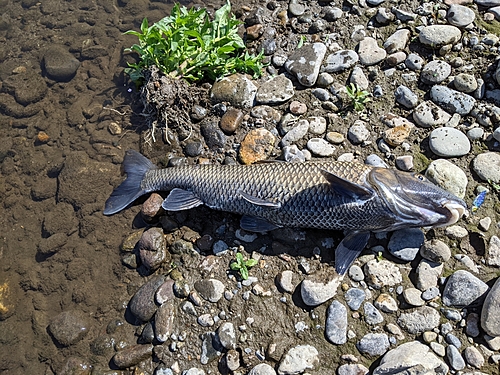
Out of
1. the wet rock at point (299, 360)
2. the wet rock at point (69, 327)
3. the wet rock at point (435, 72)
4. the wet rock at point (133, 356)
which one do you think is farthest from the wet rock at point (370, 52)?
the wet rock at point (69, 327)

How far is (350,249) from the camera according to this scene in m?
4.80

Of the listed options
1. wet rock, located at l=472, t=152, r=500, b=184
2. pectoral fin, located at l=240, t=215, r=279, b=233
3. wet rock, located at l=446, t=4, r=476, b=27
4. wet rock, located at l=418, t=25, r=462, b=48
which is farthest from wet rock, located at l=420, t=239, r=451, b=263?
wet rock, located at l=446, t=4, r=476, b=27

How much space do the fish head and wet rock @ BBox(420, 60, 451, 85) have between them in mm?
1948

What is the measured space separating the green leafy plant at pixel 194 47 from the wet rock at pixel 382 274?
341cm

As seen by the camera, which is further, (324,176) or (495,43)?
(495,43)

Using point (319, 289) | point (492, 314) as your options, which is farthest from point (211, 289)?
point (492, 314)

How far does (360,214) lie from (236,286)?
1.81 meters

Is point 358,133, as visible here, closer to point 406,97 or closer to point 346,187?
point 406,97

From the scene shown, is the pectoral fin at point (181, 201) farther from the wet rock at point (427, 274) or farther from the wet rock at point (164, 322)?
the wet rock at point (427, 274)

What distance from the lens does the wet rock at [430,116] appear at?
5.45 meters

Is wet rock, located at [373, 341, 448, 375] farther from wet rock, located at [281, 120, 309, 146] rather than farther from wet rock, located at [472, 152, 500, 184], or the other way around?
wet rock, located at [281, 120, 309, 146]

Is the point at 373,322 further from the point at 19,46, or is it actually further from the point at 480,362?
the point at 19,46

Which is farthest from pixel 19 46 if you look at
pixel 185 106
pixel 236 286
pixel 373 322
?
pixel 373 322

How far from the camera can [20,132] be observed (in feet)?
23.0
